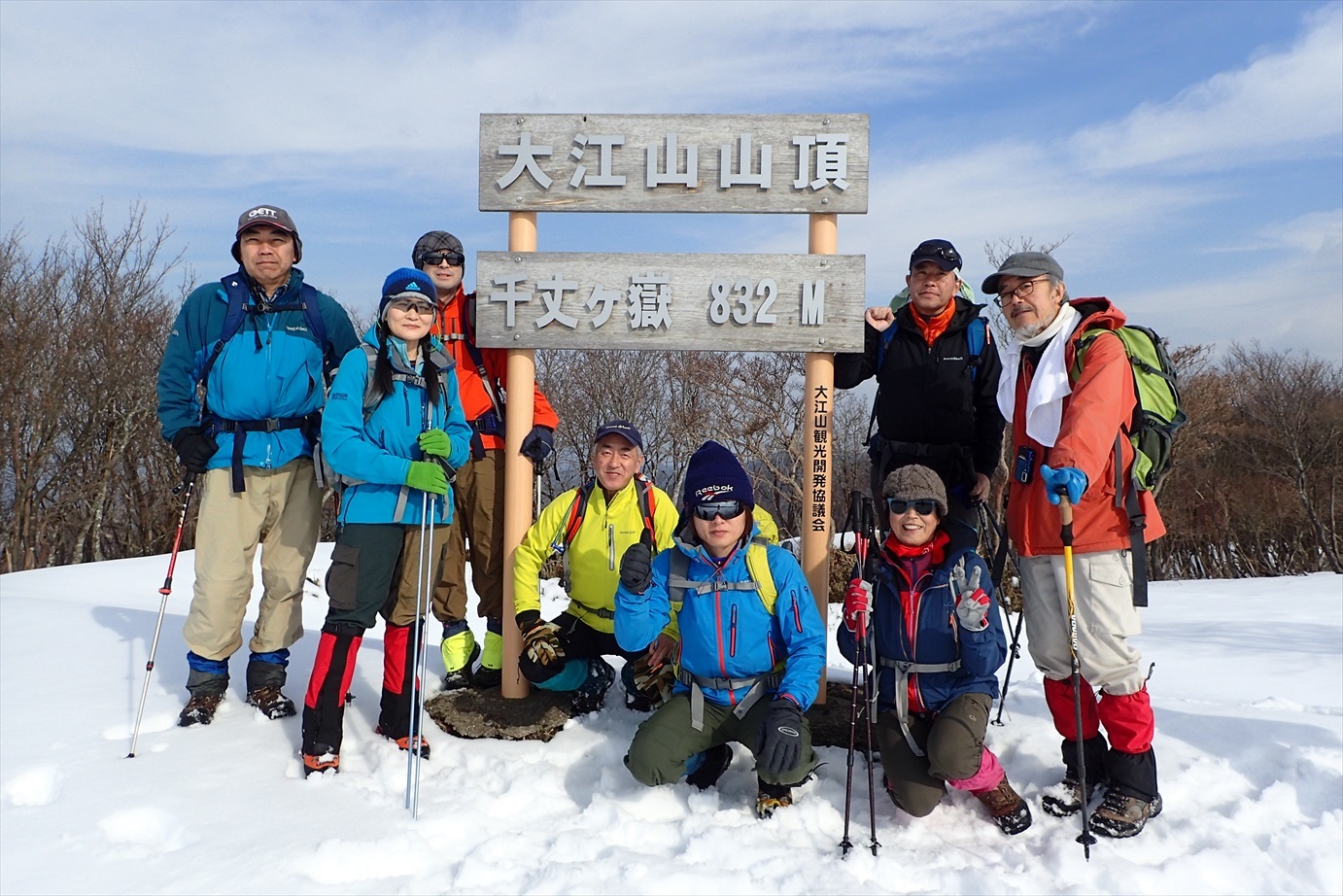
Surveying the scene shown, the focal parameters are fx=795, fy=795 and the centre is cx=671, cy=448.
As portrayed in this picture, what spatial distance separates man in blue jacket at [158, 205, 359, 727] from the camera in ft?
12.3

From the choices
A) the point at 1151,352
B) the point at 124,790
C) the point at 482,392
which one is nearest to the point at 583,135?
the point at 482,392

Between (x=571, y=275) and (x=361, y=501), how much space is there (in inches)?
59.1

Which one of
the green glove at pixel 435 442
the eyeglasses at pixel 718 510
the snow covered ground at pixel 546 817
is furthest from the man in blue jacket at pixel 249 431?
the eyeglasses at pixel 718 510

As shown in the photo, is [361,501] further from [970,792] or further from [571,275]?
[970,792]

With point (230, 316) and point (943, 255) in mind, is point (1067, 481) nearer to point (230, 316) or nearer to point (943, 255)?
point (943, 255)

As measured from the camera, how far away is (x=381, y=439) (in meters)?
3.53

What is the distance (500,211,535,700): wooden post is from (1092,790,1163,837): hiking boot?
8.87ft

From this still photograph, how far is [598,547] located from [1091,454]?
7.35ft

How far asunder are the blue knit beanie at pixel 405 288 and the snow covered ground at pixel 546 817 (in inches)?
79.8

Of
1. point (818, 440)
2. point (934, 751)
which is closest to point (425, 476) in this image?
point (818, 440)

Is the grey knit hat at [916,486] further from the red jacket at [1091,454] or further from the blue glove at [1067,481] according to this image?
the blue glove at [1067,481]

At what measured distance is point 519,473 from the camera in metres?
4.18

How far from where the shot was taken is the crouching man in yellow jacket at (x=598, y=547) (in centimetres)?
393

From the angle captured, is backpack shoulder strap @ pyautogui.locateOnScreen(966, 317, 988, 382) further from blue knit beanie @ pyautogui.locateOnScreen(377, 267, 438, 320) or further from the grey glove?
blue knit beanie @ pyautogui.locateOnScreen(377, 267, 438, 320)
